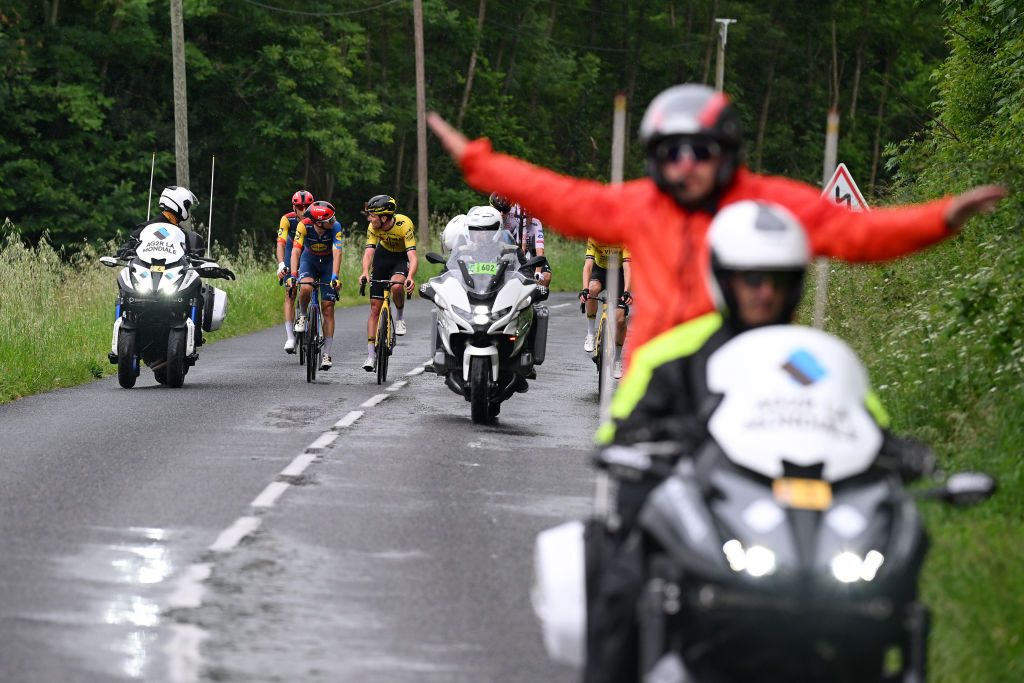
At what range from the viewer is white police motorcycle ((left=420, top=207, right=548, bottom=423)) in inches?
604

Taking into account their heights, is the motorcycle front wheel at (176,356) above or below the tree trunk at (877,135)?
below

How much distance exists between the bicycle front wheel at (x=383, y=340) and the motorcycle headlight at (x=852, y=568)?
1468 cm

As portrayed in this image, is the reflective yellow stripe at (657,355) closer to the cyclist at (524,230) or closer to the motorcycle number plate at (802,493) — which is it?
the motorcycle number plate at (802,493)

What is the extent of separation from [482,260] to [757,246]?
10884mm

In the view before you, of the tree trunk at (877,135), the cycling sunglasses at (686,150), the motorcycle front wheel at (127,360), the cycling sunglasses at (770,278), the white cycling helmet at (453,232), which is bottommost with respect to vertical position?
the motorcycle front wheel at (127,360)

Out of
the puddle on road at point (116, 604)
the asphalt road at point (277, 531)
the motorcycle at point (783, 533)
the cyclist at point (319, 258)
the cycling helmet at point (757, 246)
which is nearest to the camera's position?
the motorcycle at point (783, 533)

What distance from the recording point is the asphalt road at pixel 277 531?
703cm

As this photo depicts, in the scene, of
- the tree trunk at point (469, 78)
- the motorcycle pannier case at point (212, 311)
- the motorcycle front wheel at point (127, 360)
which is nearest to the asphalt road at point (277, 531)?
the motorcycle front wheel at point (127, 360)

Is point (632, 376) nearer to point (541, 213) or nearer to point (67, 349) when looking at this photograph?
point (541, 213)

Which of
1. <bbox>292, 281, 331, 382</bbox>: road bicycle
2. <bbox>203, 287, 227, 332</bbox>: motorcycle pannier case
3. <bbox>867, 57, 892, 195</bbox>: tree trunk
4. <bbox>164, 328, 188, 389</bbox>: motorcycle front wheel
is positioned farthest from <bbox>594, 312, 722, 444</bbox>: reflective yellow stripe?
<bbox>867, 57, 892, 195</bbox>: tree trunk

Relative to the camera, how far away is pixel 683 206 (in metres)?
5.88

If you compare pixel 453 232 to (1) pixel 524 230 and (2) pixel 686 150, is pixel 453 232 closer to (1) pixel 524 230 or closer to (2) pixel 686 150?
(1) pixel 524 230

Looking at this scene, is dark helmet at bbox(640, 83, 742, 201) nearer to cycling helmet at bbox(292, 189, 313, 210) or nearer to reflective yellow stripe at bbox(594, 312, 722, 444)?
reflective yellow stripe at bbox(594, 312, 722, 444)

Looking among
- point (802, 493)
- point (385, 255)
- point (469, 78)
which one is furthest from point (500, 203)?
point (469, 78)
